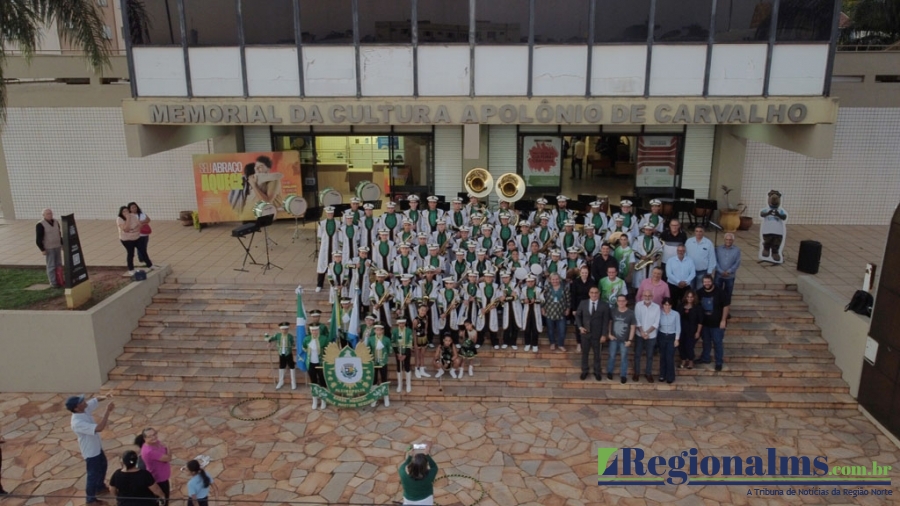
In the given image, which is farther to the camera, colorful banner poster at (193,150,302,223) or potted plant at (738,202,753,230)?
potted plant at (738,202,753,230)

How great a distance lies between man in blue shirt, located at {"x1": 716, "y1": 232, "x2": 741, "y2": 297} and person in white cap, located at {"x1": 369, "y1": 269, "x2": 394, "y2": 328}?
20.2 feet

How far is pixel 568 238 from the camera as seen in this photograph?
13.5 m

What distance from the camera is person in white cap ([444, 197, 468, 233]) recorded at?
47.6 feet

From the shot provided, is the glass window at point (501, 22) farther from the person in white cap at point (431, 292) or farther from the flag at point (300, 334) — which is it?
the flag at point (300, 334)

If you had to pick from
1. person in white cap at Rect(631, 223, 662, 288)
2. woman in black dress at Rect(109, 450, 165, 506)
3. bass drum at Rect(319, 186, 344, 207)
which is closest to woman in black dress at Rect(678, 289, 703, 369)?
person in white cap at Rect(631, 223, 662, 288)

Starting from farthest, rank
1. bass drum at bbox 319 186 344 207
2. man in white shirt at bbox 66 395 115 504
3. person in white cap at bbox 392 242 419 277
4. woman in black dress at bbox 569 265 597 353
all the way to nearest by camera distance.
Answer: bass drum at bbox 319 186 344 207 → person in white cap at bbox 392 242 419 277 → woman in black dress at bbox 569 265 597 353 → man in white shirt at bbox 66 395 115 504

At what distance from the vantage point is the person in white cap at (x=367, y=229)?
1415 centimetres

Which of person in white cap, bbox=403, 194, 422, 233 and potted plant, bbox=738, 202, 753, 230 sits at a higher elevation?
person in white cap, bbox=403, 194, 422, 233

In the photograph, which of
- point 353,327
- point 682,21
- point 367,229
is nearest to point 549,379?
point 353,327

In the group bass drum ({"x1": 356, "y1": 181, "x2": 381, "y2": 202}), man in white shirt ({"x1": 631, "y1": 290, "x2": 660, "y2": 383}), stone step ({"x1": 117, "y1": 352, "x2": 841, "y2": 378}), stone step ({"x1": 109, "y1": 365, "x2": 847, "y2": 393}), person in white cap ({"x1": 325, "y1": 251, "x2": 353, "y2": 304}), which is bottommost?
stone step ({"x1": 109, "y1": 365, "x2": 847, "y2": 393})

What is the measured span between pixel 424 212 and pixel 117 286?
647cm

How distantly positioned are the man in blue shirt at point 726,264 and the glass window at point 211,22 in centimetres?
1073

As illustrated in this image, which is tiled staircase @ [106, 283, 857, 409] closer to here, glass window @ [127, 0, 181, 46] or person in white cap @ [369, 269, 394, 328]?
person in white cap @ [369, 269, 394, 328]

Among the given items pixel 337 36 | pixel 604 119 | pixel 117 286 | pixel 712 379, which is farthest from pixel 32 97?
pixel 712 379
